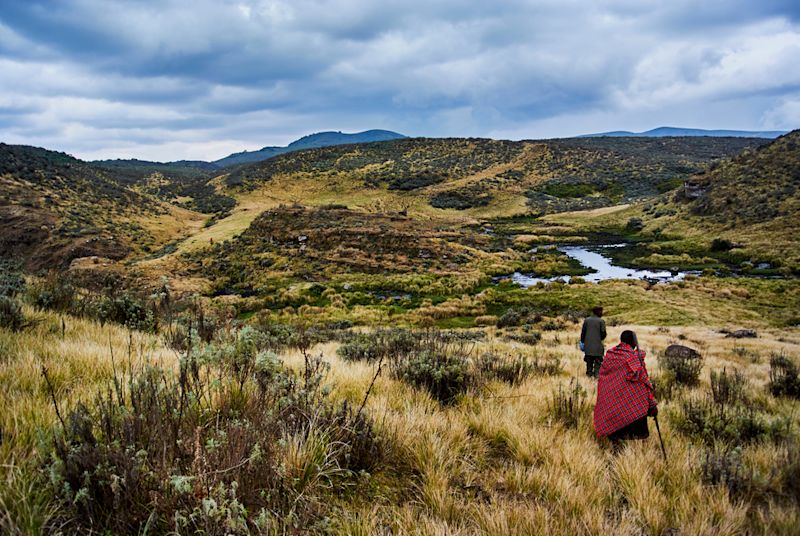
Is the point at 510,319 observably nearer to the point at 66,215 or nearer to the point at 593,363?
the point at 593,363

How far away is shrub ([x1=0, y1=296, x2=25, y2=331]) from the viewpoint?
4.66 metres

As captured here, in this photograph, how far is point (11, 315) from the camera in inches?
187

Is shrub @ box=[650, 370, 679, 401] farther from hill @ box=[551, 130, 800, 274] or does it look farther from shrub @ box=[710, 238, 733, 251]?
shrub @ box=[710, 238, 733, 251]

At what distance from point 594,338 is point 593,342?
0.29ft

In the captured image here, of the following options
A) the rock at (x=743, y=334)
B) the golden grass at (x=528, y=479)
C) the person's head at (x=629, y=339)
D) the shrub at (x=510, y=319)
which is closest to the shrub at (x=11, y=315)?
the golden grass at (x=528, y=479)

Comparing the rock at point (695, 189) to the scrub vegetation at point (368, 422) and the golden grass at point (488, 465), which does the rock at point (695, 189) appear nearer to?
the scrub vegetation at point (368, 422)

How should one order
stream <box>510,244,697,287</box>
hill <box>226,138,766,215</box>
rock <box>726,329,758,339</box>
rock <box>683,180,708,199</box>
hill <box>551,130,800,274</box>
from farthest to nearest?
hill <box>226,138,766,215</box>
rock <box>683,180,708,199</box>
hill <box>551,130,800,274</box>
stream <box>510,244,697,287</box>
rock <box>726,329,758,339</box>

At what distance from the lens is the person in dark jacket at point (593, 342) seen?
8.83m

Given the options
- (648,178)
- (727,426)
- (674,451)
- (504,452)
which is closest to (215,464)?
(504,452)

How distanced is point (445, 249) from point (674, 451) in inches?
1505

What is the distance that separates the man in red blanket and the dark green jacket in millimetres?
4412

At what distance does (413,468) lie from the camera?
285 cm

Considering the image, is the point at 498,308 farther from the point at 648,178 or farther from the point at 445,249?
the point at 648,178

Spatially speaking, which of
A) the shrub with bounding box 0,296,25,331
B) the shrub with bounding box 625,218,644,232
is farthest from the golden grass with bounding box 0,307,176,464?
the shrub with bounding box 625,218,644,232
